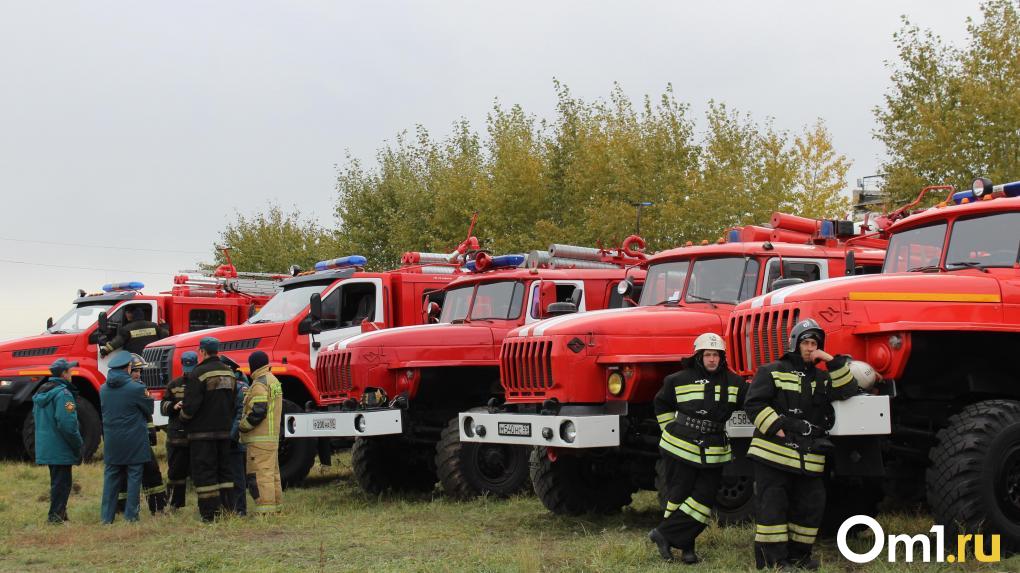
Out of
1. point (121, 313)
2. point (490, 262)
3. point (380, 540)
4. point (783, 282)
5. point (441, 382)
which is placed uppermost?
point (490, 262)

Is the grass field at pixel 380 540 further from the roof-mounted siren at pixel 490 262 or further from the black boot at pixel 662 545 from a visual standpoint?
the roof-mounted siren at pixel 490 262

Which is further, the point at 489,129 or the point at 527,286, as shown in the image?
the point at 489,129

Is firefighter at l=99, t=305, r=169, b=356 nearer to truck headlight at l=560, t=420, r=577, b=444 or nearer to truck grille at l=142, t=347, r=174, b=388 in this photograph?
truck grille at l=142, t=347, r=174, b=388

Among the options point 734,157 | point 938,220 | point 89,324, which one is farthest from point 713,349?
point 734,157

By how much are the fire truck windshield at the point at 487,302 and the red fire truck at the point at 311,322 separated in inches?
36.7

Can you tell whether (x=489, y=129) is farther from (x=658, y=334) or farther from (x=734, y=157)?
(x=658, y=334)

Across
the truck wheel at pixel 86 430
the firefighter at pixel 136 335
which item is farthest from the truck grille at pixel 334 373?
the truck wheel at pixel 86 430

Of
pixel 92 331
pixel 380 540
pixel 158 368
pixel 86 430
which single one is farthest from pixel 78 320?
pixel 380 540

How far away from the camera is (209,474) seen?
11.7 meters

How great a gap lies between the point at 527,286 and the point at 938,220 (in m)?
4.97

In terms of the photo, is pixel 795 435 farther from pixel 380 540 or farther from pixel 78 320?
pixel 78 320

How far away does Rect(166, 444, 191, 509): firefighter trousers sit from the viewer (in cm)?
1248

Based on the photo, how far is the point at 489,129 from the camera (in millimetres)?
31562

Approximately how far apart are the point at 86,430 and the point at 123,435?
251 inches
